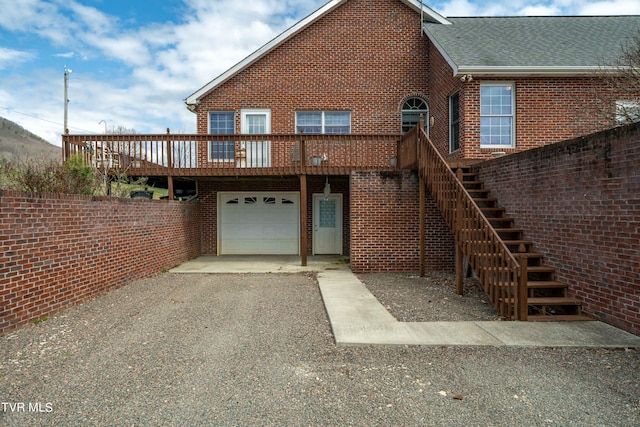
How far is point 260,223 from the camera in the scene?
1272 centimetres

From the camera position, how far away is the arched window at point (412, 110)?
41.4 feet

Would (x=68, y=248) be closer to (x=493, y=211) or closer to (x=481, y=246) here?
(x=481, y=246)

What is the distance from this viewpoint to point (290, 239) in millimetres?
12750

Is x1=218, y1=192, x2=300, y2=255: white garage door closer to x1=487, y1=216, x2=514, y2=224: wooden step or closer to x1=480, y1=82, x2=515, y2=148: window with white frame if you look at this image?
x1=480, y1=82, x2=515, y2=148: window with white frame

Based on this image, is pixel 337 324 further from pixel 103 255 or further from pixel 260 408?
pixel 103 255

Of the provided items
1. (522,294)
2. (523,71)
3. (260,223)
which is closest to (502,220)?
(522,294)

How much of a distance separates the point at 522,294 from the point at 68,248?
674 centimetres

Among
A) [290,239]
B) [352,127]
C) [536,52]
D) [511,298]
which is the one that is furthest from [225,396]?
[536,52]

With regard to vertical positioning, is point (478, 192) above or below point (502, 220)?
above

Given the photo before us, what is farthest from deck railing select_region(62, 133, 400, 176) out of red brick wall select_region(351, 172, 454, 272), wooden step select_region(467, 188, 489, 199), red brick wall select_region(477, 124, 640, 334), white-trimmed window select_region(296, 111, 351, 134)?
red brick wall select_region(477, 124, 640, 334)

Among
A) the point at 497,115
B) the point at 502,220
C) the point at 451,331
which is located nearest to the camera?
the point at 451,331

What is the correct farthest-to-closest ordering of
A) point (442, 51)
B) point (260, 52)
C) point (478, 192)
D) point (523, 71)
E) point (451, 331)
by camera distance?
point (260, 52) → point (442, 51) → point (523, 71) → point (478, 192) → point (451, 331)

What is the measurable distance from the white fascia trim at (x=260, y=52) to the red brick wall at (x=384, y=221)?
6239 millimetres

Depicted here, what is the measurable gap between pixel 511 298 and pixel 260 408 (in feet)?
12.6
